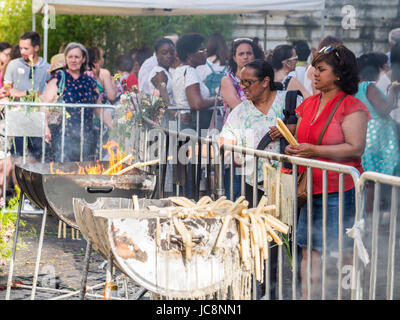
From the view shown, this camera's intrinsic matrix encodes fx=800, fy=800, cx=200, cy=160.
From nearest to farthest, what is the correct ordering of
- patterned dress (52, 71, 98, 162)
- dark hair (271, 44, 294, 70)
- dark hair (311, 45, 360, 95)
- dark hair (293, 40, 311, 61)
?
dark hair (311, 45, 360, 95) → patterned dress (52, 71, 98, 162) → dark hair (271, 44, 294, 70) → dark hair (293, 40, 311, 61)

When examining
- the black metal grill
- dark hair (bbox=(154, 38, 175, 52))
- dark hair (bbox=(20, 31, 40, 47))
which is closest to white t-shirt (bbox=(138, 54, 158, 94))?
dark hair (bbox=(154, 38, 175, 52))

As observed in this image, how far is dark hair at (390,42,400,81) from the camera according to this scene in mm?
8586

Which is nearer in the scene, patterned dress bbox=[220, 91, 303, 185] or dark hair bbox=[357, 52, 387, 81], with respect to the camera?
patterned dress bbox=[220, 91, 303, 185]

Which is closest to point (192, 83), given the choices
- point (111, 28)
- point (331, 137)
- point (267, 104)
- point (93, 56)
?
point (93, 56)

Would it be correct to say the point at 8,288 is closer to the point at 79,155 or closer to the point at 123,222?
the point at 123,222

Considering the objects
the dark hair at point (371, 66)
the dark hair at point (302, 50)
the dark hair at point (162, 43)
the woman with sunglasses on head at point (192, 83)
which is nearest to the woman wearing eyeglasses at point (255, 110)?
the dark hair at point (371, 66)

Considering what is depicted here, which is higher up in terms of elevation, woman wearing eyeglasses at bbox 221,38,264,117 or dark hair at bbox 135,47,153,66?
dark hair at bbox 135,47,153,66

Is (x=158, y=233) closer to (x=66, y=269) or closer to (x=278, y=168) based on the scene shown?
(x=278, y=168)

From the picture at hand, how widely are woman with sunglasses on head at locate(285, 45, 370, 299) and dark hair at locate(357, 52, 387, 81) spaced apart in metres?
4.15

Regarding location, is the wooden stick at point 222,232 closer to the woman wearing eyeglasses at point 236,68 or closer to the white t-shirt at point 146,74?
the woman wearing eyeglasses at point 236,68

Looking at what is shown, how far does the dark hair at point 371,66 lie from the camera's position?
30.6ft

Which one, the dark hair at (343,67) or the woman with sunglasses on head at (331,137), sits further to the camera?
the dark hair at (343,67)

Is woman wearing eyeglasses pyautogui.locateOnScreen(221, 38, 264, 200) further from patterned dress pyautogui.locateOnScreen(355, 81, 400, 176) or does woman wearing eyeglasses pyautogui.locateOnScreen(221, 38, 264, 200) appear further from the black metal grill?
the black metal grill

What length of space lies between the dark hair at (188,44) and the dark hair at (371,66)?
2.22m
